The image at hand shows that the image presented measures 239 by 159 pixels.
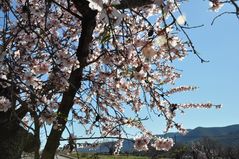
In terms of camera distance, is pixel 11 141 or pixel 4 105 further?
pixel 11 141

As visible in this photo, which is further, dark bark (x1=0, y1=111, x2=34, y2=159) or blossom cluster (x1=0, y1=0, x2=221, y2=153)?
dark bark (x1=0, y1=111, x2=34, y2=159)

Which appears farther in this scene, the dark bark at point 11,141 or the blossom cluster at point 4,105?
the dark bark at point 11,141

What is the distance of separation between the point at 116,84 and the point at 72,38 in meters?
1.61

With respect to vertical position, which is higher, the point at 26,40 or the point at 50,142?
the point at 26,40

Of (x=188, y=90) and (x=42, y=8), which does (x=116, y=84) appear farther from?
(x=188, y=90)

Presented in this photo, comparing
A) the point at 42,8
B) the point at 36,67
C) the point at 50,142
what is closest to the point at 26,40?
the point at 42,8

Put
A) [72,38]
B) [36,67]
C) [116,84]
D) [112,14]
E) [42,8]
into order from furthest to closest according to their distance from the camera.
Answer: [72,38]
[116,84]
[42,8]
[36,67]
[112,14]

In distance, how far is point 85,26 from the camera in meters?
4.98

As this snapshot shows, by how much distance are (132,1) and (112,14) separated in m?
2.34

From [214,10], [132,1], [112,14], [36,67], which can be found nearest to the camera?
[112,14]

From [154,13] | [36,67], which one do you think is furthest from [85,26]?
[154,13]

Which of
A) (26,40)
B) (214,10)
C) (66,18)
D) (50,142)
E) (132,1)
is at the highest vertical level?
(66,18)

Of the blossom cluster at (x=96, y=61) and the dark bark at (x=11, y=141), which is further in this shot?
the dark bark at (x=11, y=141)

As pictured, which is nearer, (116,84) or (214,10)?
(214,10)
